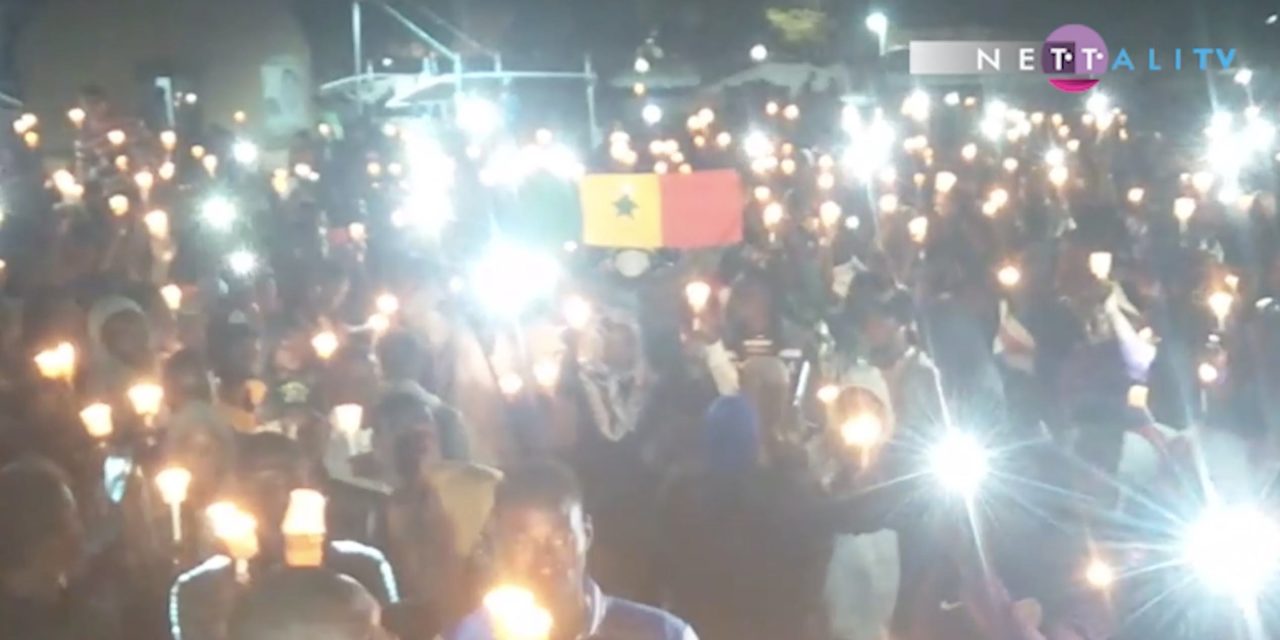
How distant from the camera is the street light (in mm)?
27766

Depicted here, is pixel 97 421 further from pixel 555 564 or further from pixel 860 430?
pixel 860 430

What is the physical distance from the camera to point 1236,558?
16.0 feet

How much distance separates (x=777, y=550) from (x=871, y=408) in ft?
1.99

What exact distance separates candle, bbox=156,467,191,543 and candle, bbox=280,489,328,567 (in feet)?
4.48

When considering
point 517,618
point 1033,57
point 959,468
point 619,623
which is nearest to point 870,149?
point 1033,57

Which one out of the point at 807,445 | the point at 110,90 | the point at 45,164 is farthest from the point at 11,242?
the point at 110,90

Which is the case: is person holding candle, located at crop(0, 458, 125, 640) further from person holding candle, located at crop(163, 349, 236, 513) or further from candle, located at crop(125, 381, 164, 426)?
candle, located at crop(125, 381, 164, 426)

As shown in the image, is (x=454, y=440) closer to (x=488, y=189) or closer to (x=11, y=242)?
(x=11, y=242)

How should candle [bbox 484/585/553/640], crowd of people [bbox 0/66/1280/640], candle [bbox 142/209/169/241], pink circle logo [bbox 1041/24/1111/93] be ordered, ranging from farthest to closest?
pink circle logo [bbox 1041/24/1111/93] < candle [bbox 142/209/169/241] < crowd of people [bbox 0/66/1280/640] < candle [bbox 484/585/553/640]

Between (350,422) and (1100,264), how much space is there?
A: 14.1 feet

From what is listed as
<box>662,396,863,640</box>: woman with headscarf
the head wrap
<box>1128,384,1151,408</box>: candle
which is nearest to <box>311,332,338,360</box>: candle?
the head wrap

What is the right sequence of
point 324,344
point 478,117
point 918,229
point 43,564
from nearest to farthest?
point 43,564
point 324,344
point 918,229
point 478,117

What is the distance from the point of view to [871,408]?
5.35 metres

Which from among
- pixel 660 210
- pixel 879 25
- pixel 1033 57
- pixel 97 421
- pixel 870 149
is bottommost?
pixel 97 421
